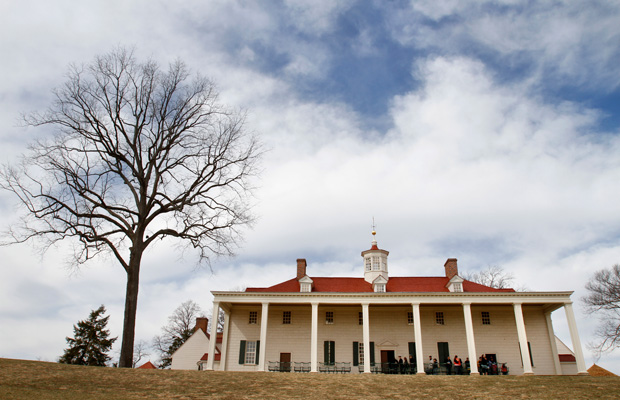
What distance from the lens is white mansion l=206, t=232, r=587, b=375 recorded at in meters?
28.6

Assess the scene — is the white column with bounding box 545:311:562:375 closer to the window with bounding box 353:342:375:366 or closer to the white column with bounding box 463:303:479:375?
the white column with bounding box 463:303:479:375

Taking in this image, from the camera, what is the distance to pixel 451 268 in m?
34.1

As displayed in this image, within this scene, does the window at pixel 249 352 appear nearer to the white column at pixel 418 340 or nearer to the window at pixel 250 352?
the window at pixel 250 352

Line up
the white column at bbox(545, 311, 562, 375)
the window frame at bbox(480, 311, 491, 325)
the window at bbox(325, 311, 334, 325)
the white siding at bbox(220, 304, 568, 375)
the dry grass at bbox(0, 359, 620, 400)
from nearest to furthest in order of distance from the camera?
the dry grass at bbox(0, 359, 620, 400), the white column at bbox(545, 311, 562, 375), the white siding at bbox(220, 304, 568, 375), the window frame at bbox(480, 311, 491, 325), the window at bbox(325, 311, 334, 325)

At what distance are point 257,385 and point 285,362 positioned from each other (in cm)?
1219

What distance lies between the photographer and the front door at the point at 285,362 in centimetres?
2946

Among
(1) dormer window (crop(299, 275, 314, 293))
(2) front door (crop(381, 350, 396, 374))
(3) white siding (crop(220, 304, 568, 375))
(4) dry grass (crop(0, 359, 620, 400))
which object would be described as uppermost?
(1) dormer window (crop(299, 275, 314, 293))

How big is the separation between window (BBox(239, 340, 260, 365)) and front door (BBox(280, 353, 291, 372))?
172 centimetres

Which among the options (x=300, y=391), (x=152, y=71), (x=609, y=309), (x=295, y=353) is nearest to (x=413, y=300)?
(x=295, y=353)

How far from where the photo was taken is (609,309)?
110ft

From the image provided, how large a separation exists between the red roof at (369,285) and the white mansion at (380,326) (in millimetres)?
284

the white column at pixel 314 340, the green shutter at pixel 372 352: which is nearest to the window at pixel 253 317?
the white column at pixel 314 340

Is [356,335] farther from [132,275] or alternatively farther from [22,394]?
[22,394]

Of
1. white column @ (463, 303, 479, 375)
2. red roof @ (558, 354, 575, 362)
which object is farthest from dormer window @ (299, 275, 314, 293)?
red roof @ (558, 354, 575, 362)
